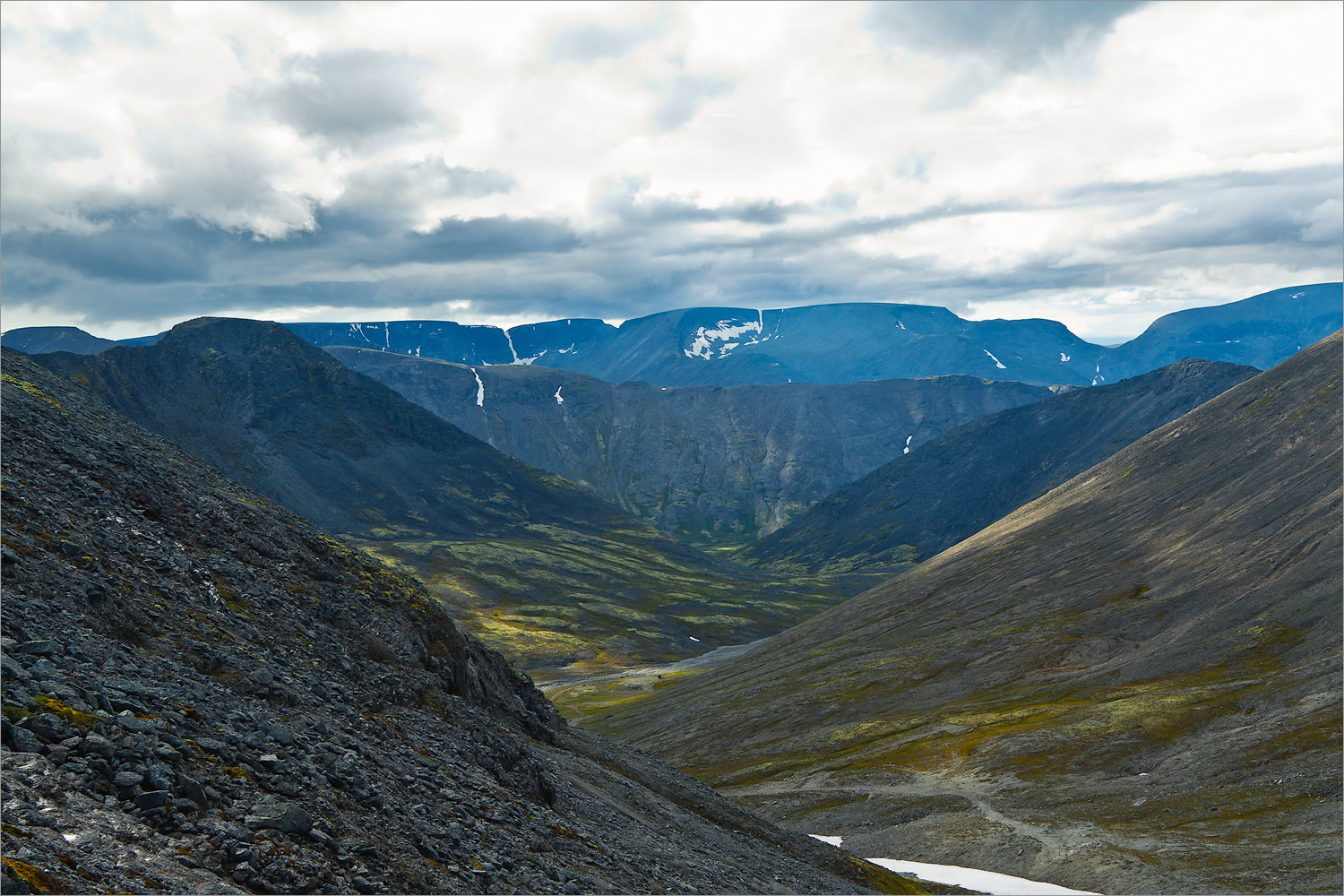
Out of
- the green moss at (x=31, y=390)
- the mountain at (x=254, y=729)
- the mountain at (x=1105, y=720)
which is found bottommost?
the mountain at (x=1105, y=720)

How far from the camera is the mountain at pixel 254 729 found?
843 inches

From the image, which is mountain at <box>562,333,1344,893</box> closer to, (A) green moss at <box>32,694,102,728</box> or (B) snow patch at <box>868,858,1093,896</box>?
(B) snow patch at <box>868,858,1093,896</box>

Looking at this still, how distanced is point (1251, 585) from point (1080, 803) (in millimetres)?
77713

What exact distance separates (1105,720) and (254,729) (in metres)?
122

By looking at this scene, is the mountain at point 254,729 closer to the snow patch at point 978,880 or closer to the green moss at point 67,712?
the green moss at point 67,712

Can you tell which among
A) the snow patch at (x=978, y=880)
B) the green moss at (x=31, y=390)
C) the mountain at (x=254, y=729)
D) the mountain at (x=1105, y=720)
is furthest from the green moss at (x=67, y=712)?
the mountain at (x=1105, y=720)

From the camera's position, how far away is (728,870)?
49.0m

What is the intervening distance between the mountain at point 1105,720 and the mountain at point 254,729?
3965 centimetres

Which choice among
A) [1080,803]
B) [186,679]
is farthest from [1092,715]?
[186,679]

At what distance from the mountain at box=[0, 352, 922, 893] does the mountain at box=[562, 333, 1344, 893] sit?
39652 millimetres

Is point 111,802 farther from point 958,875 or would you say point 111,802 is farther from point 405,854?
point 958,875

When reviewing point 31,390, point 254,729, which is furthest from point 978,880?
point 31,390

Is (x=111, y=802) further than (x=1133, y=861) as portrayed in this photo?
No

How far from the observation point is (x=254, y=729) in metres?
28.7
